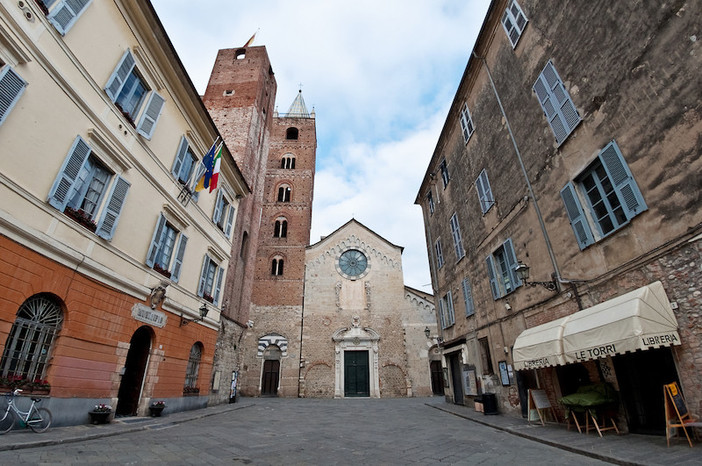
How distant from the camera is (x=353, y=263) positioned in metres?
25.5

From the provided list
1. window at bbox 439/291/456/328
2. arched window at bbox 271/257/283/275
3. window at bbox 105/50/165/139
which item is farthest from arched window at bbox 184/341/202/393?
arched window at bbox 271/257/283/275

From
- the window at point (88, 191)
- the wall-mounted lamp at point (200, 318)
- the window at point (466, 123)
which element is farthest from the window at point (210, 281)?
the window at point (466, 123)

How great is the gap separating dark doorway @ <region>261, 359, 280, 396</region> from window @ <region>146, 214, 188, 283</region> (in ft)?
45.7

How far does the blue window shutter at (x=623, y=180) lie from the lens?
18.2 ft

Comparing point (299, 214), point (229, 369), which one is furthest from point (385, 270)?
point (229, 369)

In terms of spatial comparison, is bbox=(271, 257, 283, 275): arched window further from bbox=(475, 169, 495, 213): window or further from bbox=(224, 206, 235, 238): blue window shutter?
bbox=(475, 169, 495, 213): window

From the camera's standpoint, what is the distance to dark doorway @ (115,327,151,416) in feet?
29.6

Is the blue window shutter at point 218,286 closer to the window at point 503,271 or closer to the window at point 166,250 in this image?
the window at point 166,250

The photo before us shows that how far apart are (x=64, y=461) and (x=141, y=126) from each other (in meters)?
7.49

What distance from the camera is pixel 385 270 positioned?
25188mm

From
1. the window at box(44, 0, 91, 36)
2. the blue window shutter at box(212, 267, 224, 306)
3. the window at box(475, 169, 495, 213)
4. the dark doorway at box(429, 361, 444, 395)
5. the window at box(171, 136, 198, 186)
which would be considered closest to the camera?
the window at box(44, 0, 91, 36)

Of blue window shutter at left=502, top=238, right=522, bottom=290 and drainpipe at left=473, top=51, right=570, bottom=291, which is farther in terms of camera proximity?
blue window shutter at left=502, top=238, right=522, bottom=290

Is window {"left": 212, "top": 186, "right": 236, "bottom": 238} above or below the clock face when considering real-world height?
below

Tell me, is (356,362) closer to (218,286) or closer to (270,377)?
(270,377)
